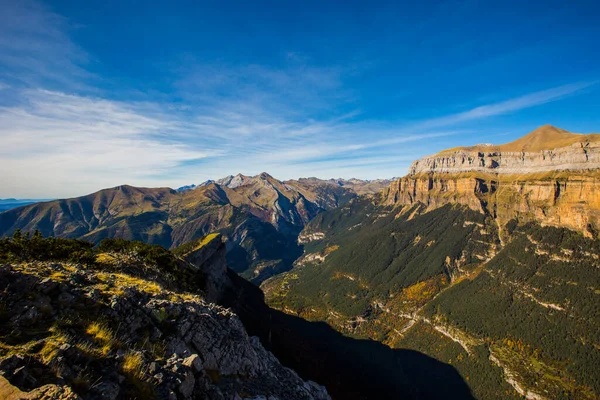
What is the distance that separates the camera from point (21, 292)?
64.7ft

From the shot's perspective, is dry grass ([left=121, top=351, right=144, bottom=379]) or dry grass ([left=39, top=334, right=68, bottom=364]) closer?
dry grass ([left=39, top=334, right=68, bottom=364])

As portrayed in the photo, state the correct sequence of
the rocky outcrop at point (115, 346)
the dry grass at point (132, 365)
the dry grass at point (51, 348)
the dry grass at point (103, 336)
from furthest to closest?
the dry grass at point (103, 336) → the dry grass at point (132, 365) → the dry grass at point (51, 348) → the rocky outcrop at point (115, 346)

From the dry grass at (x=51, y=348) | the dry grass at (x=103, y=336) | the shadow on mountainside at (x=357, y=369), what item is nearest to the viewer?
the dry grass at (x=51, y=348)

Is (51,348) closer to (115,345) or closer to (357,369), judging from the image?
(115,345)

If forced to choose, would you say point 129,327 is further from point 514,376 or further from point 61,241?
point 514,376

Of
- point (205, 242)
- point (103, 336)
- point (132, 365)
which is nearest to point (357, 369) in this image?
point (205, 242)

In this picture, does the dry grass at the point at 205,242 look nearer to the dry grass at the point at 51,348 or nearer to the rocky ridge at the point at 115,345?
the rocky ridge at the point at 115,345

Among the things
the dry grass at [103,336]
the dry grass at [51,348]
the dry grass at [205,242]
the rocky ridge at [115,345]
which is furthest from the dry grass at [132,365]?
the dry grass at [205,242]

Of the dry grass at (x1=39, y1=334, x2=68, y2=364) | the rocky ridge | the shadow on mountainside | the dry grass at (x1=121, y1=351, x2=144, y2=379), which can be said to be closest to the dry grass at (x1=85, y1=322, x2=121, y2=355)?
the rocky ridge

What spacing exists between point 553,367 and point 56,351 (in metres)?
234

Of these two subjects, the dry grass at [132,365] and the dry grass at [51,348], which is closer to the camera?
the dry grass at [51,348]

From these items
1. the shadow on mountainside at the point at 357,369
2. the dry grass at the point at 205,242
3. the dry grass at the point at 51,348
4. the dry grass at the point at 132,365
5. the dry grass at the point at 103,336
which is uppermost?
the dry grass at the point at 51,348

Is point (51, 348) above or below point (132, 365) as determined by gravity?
above

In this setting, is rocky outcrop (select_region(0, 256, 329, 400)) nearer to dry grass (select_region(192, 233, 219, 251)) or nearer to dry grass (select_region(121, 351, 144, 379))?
dry grass (select_region(121, 351, 144, 379))
